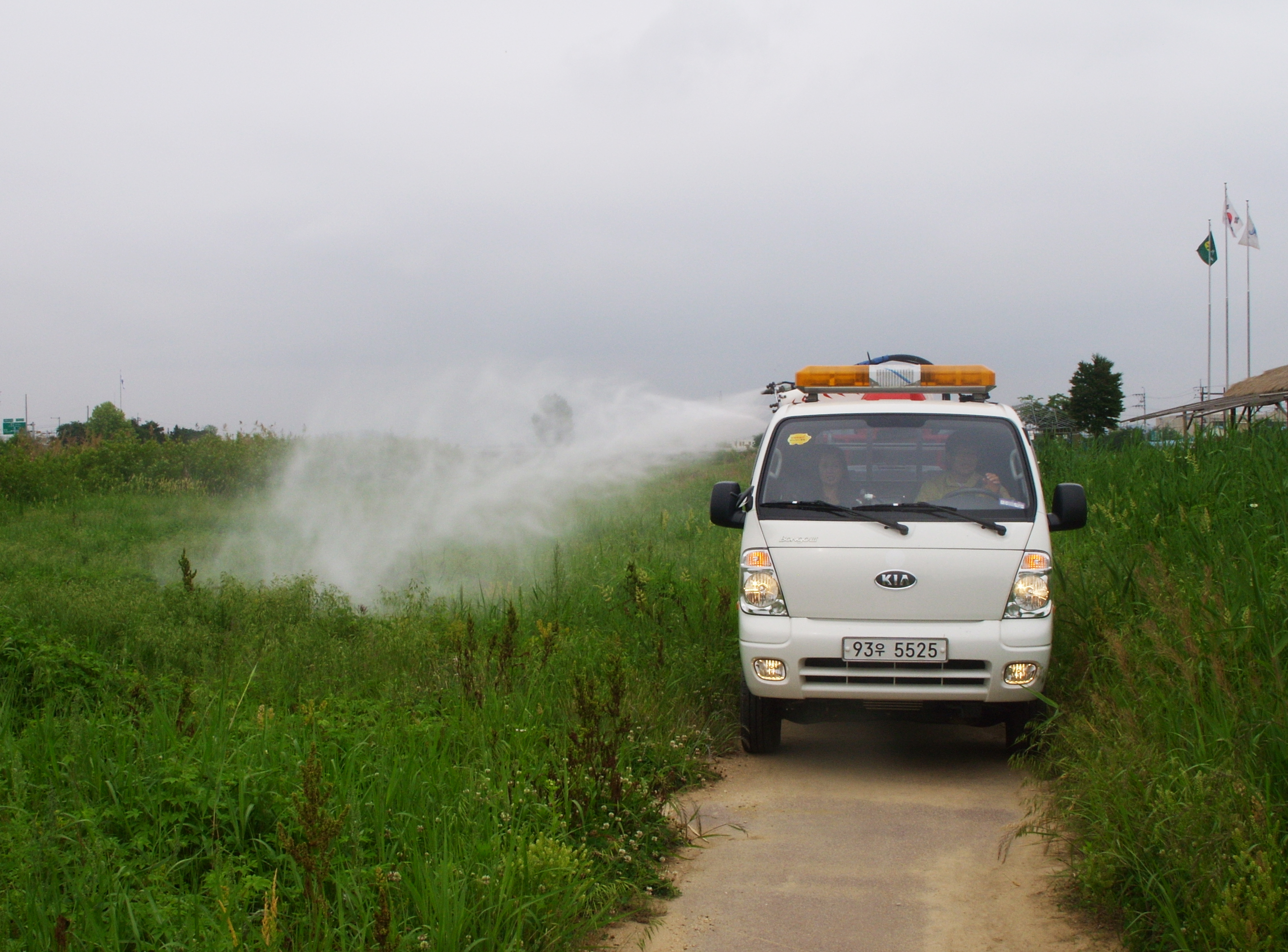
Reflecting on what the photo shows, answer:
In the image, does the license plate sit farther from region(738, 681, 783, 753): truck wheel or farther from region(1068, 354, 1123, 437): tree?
region(1068, 354, 1123, 437): tree

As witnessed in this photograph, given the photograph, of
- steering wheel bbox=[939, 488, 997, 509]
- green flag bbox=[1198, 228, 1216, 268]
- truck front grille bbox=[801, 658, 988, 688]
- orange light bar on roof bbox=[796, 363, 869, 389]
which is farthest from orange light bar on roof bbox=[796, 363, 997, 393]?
green flag bbox=[1198, 228, 1216, 268]

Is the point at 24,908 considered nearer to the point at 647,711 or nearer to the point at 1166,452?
the point at 647,711

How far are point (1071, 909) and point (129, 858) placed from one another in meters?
3.55

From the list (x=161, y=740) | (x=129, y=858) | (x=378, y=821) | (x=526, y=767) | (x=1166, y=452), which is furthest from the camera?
(x=1166, y=452)

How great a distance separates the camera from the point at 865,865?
4.75 m

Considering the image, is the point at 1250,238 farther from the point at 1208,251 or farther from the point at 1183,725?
the point at 1183,725

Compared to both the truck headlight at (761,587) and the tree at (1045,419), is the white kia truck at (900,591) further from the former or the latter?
the tree at (1045,419)

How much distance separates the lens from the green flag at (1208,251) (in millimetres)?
57562

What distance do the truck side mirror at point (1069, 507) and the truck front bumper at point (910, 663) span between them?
24.1 inches

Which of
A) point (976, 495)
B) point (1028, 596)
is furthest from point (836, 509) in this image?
point (1028, 596)

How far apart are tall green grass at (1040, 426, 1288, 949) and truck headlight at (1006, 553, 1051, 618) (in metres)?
0.50

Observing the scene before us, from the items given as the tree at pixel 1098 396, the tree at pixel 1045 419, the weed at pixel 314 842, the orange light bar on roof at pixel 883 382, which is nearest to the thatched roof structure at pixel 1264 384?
the tree at pixel 1098 396

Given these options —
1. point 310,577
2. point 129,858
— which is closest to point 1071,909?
point 129,858

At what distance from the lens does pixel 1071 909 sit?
4148 millimetres
